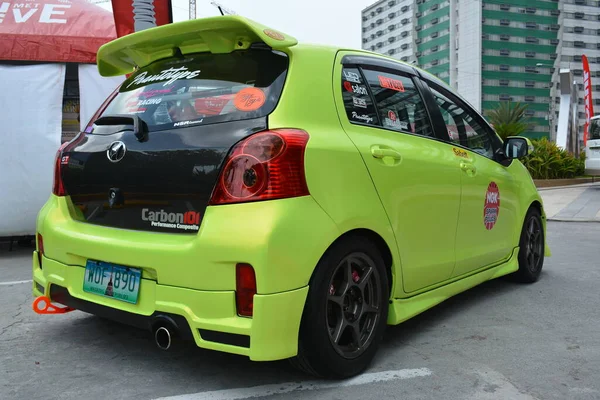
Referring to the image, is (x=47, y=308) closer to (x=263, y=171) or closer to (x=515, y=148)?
(x=263, y=171)

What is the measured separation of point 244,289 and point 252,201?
365 millimetres

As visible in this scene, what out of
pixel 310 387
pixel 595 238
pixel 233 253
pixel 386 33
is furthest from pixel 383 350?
pixel 386 33

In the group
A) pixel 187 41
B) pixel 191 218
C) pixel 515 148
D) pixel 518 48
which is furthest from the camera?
pixel 518 48

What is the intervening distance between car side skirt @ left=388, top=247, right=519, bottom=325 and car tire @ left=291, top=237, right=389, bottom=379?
118mm

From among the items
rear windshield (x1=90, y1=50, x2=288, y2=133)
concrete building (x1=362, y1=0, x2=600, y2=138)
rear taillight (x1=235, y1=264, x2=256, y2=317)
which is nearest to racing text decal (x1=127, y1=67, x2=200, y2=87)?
rear windshield (x1=90, y1=50, x2=288, y2=133)

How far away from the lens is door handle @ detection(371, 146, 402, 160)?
9.42ft

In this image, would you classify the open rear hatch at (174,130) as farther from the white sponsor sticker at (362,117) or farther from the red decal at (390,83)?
the red decal at (390,83)

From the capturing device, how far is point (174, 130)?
263cm

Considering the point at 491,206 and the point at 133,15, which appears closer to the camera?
the point at 491,206

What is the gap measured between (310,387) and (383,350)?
2.26 ft

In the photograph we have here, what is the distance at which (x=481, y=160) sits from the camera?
4.02 metres

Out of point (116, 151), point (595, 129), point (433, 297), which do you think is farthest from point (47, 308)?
point (595, 129)

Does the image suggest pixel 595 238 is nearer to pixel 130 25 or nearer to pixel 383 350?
pixel 383 350

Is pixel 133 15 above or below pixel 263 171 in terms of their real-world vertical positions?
above
